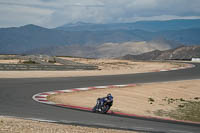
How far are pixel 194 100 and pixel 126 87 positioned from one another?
4.23 meters

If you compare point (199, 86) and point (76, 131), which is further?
point (199, 86)

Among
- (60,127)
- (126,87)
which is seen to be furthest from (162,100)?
(60,127)

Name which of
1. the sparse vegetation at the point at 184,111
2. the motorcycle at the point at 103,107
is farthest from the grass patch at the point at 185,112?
the motorcycle at the point at 103,107

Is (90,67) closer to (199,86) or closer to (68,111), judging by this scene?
(199,86)

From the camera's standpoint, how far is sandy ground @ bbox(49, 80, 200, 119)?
54.5 ft

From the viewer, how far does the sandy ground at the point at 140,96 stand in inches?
654

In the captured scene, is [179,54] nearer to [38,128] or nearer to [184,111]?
[184,111]

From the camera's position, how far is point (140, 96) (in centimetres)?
2005

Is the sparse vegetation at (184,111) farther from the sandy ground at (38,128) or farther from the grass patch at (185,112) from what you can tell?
the sandy ground at (38,128)

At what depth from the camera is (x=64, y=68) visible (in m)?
35.4

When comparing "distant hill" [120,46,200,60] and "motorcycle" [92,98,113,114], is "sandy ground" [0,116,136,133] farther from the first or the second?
"distant hill" [120,46,200,60]

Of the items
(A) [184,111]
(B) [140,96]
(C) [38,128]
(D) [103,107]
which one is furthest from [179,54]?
(C) [38,128]

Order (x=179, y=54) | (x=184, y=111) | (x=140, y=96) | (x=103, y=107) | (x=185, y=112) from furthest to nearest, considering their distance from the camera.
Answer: (x=179, y=54)
(x=140, y=96)
(x=184, y=111)
(x=185, y=112)
(x=103, y=107)

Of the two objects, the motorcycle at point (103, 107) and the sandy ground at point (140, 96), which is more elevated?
the sandy ground at point (140, 96)
